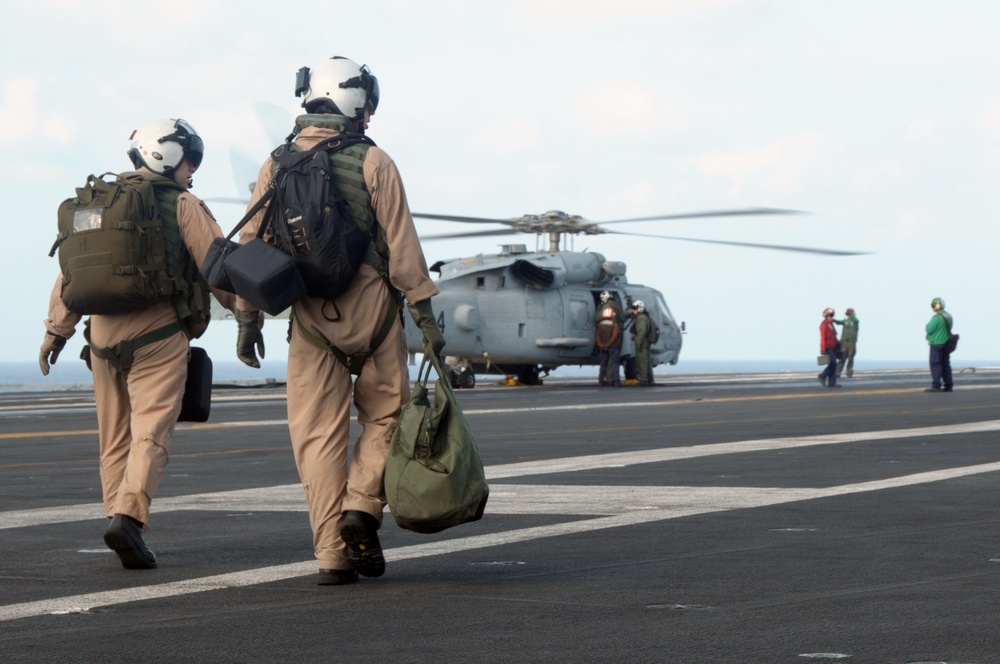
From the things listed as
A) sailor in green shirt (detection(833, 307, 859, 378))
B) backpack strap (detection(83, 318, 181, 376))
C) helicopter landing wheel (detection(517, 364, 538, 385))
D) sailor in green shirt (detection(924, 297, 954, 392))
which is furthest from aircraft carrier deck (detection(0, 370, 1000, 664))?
sailor in green shirt (detection(833, 307, 859, 378))

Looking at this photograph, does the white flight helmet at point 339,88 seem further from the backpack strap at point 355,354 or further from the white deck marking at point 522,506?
the white deck marking at point 522,506

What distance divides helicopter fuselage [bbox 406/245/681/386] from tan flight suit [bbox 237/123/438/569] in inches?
1008

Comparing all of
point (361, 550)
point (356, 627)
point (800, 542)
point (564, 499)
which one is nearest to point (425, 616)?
point (356, 627)

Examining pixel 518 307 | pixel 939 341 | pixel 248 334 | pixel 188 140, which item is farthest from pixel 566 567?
pixel 518 307

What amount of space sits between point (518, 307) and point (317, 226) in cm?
2694

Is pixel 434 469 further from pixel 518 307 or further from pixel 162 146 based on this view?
pixel 518 307

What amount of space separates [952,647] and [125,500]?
12.1 feet

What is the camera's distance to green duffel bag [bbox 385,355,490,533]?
5840 mm

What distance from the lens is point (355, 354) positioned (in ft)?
20.5

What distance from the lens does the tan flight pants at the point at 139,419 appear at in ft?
22.0

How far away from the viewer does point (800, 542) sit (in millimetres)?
6984

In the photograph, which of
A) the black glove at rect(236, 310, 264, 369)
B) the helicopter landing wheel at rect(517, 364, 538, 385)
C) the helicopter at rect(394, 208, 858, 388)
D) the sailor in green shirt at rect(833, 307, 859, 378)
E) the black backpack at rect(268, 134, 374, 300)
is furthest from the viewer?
the sailor in green shirt at rect(833, 307, 859, 378)

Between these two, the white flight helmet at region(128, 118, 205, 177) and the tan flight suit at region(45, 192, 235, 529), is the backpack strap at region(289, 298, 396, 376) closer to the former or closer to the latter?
the tan flight suit at region(45, 192, 235, 529)

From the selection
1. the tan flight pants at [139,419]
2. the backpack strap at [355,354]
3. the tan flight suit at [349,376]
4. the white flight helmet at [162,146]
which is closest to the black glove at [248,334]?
the tan flight suit at [349,376]
